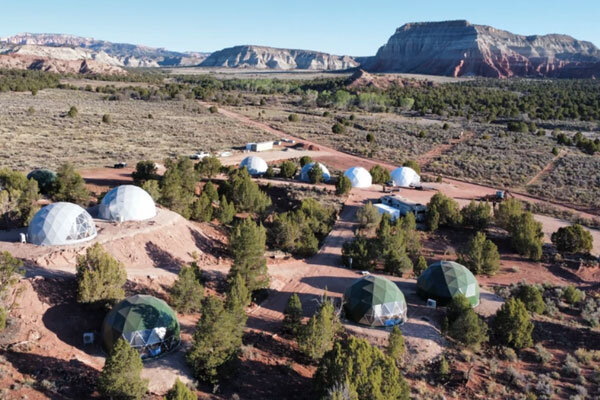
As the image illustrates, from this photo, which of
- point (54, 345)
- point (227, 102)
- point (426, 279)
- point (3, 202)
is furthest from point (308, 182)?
point (227, 102)

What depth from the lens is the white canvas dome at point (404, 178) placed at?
51312mm

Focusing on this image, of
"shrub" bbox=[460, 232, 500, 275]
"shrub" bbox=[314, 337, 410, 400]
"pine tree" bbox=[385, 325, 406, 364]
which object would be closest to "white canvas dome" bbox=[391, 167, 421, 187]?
"shrub" bbox=[460, 232, 500, 275]

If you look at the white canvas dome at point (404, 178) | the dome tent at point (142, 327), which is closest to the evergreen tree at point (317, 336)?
the dome tent at point (142, 327)

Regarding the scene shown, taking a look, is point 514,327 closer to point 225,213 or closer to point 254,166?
point 225,213

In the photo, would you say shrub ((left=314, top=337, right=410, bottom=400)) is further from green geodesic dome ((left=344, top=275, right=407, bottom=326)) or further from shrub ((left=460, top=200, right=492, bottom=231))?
shrub ((left=460, top=200, right=492, bottom=231))

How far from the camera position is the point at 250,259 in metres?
26.2

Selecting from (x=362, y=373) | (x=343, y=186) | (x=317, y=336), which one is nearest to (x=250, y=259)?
(x=317, y=336)

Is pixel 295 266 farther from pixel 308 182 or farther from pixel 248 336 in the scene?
pixel 308 182

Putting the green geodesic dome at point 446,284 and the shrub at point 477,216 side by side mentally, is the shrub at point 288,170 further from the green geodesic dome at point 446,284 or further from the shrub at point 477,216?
the green geodesic dome at point 446,284

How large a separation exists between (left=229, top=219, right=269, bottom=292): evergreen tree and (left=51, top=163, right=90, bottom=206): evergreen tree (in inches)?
673

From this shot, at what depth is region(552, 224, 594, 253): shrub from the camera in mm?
33719

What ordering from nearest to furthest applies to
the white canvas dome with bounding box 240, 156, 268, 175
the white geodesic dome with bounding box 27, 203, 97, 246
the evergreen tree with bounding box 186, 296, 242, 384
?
1. the evergreen tree with bounding box 186, 296, 242, 384
2. the white geodesic dome with bounding box 27, 203, 97, 246
3. the white canvas dome with bounding box 240, 156, 268, 175

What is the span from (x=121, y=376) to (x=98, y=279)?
666 centimetres

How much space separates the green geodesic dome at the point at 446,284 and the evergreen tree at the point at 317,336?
8214mm
